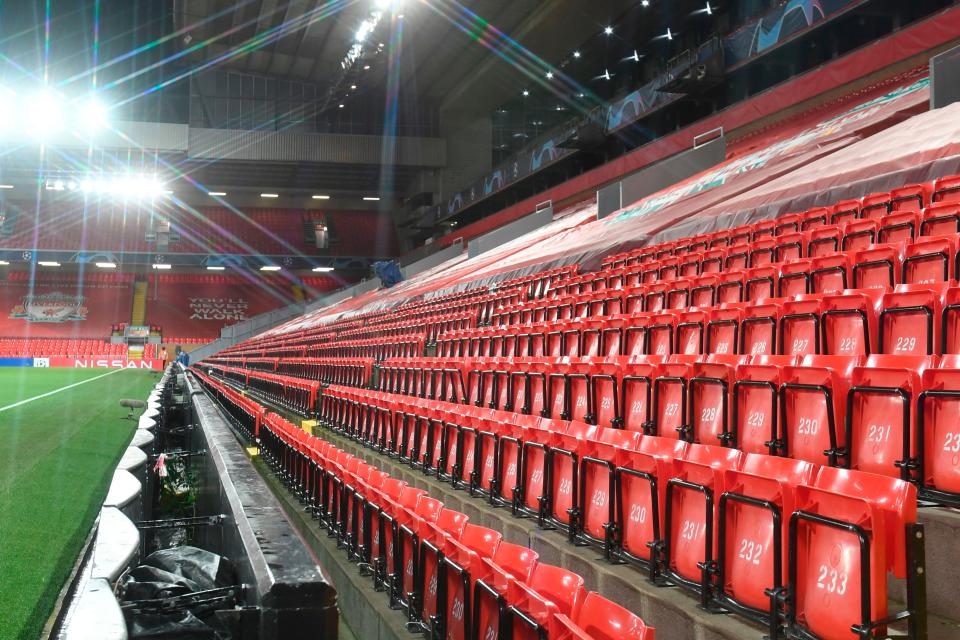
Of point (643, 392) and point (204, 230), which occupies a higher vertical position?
point (204, 230)

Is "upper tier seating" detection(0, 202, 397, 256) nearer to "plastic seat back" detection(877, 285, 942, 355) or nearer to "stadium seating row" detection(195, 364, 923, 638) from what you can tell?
"stadium seating row" detection(195, 364, 923, 638)

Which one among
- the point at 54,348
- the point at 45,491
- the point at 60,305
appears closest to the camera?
the point at 45,491

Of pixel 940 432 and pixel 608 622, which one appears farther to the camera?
pixel 940 432

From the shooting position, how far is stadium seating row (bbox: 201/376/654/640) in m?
1.39

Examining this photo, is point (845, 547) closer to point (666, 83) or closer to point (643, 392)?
point (643, 392)

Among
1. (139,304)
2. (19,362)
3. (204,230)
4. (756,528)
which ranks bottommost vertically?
(756,528)

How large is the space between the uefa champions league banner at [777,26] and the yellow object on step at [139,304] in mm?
21619

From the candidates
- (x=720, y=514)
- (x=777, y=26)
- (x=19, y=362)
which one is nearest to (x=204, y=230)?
(x=19, y=362)

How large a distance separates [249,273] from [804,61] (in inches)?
841

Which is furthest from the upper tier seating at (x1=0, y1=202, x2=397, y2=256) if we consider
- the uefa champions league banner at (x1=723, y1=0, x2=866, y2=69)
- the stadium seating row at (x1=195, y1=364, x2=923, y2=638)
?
the stadium seating row at (x1=195, y1=364, x2=923, y2=638)

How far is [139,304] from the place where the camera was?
2639 centimetres

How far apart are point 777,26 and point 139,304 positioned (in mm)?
22976

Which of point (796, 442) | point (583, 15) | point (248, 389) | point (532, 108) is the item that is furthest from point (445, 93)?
point (796, 442)

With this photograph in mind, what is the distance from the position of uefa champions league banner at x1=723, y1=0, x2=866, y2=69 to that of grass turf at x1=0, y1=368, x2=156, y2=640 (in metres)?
9.61
